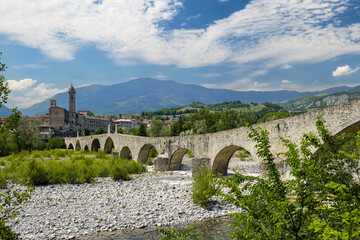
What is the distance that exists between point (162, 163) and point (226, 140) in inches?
359

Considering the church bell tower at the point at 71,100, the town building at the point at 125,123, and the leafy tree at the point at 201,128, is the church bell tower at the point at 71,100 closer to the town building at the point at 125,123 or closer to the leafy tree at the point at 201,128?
the town building at the point at 125,123

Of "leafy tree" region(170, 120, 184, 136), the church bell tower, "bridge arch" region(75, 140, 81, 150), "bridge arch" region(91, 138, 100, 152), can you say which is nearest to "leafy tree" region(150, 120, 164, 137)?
"leafy tree" region(170, 120, 184, 136)

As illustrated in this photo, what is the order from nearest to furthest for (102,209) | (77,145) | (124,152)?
(102,209) → (124,152) → (77,145)

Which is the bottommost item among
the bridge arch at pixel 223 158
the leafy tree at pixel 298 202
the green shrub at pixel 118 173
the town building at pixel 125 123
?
the green shrub at pixel 118 173

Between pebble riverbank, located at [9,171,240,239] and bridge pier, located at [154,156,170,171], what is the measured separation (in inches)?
258

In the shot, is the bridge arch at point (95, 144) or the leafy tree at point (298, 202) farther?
the bridge arch at point (95, 144)

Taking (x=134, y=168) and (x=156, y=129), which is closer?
(x=134, y=168)

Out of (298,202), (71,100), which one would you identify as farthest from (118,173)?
(71,100)

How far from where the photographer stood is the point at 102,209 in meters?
12.4

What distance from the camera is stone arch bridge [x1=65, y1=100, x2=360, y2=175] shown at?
397 inches

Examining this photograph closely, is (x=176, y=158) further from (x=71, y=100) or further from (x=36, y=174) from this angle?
(x=71, y=100)

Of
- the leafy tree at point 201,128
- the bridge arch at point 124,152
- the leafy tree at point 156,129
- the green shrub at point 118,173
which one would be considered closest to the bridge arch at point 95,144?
the leafy tree at point 156,129

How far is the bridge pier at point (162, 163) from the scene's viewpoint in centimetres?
2434

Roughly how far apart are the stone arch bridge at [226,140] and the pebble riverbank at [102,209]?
10.9 ft
